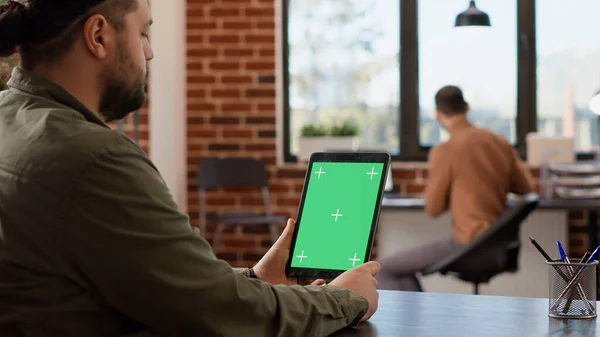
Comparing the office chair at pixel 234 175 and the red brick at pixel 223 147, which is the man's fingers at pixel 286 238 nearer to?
the office chair at pixel 234 175

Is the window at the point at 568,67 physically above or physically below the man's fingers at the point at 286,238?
above

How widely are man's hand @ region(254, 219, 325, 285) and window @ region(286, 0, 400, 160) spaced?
4.57m

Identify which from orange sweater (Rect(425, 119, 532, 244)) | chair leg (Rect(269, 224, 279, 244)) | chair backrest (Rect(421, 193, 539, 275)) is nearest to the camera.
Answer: chair backrest (Rect(421, 193, 539, 275))

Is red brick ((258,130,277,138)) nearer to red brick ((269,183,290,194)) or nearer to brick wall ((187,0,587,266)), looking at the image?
brick wall ((187,0,587,266))

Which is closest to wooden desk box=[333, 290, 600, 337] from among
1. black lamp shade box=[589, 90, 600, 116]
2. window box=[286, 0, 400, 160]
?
black lamp shade box=[589, 90, 600, 116]

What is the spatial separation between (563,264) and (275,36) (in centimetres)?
478

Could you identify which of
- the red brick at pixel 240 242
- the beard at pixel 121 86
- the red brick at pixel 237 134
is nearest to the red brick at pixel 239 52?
the red brick at pixel 237 134

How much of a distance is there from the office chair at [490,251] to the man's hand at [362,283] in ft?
8.48

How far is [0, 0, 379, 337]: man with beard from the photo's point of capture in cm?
115

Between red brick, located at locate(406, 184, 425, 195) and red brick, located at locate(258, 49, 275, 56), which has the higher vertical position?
red brick, located at locate(258, 49, 275, 56)

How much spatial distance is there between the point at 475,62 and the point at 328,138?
108cm

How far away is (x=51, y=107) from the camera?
1.26 m

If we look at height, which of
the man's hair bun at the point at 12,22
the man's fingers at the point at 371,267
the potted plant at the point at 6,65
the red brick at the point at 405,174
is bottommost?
the red brick at the point at 405,174

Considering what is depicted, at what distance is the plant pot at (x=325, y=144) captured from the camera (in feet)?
19.1
